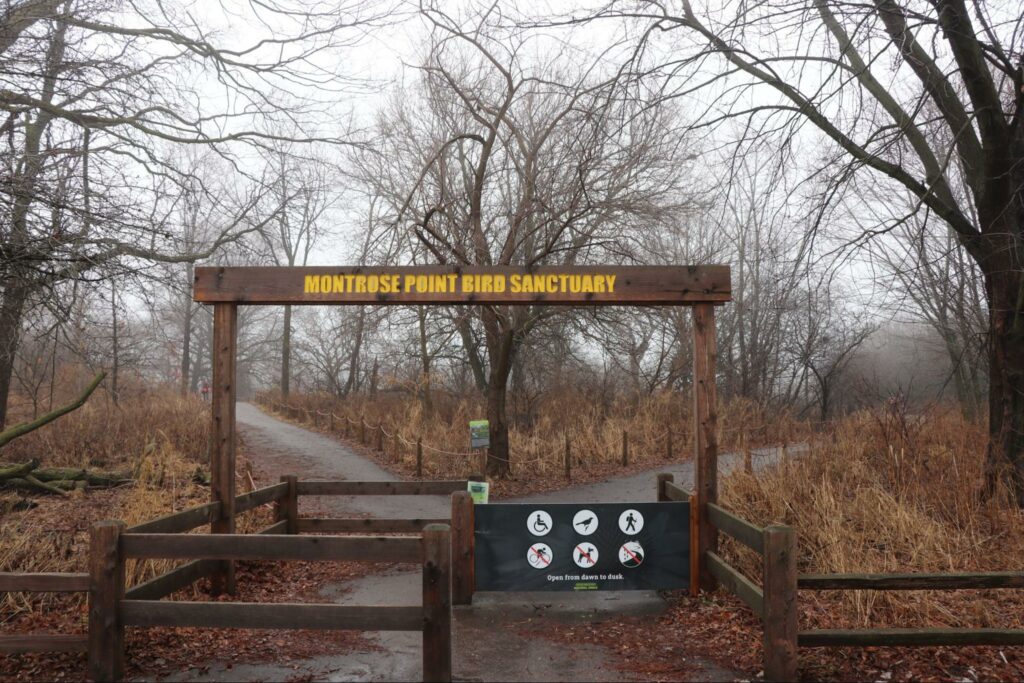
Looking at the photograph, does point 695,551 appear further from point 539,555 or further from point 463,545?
point 463,545

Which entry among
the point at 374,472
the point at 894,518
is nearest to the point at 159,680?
the point at 894,518

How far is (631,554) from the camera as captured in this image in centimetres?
718

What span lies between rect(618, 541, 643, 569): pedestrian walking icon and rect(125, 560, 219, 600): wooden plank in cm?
380

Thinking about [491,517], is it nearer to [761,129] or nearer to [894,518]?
[894,518]

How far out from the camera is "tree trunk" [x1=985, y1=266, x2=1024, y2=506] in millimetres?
9164

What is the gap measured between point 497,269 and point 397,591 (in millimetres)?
3639

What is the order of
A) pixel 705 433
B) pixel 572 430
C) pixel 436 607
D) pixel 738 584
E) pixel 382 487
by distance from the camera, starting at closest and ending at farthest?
1. pixel 436 607
2. pixel 738 584
3. pixel 705 433
4. pixel 382 487
5. pixel 572 430

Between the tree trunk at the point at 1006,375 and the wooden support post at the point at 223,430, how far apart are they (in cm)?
840

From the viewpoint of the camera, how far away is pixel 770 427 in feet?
73.4

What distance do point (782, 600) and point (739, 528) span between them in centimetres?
107

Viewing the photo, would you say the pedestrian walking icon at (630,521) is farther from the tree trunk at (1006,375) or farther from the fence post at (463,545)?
the tree trunk at (1006,375)

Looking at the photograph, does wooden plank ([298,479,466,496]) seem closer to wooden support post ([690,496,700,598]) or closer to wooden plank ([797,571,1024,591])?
wooden support post ([690,496,700,598])

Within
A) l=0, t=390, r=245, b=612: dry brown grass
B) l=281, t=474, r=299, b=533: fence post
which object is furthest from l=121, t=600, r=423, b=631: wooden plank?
l=281, t=474, r=299, b=533: fence post

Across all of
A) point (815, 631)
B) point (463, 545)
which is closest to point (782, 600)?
point (815, 631)
